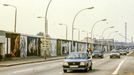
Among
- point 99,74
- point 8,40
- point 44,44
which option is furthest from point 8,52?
point 99,74

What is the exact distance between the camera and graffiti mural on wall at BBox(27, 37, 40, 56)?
62.3 m

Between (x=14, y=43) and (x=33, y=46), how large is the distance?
9224mm

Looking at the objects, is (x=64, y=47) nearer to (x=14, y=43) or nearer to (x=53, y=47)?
(x=53, y=47)

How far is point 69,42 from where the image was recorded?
93250 millimetres

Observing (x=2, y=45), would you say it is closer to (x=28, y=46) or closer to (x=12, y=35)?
(x=12, y=35)

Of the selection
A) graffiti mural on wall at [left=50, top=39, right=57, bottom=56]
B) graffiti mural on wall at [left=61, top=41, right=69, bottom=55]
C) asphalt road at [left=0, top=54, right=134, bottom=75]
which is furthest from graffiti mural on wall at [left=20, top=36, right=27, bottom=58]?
graffiti mural on wall at [left=61, top=41, right=69, bottom=55]

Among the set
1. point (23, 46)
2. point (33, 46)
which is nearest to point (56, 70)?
point (23, 46)

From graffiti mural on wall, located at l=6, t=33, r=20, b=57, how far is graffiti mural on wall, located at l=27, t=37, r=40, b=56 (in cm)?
496

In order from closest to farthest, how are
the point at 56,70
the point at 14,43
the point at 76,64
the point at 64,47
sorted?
the point at 76,64 → the point at 56,70 → the point at 14,43 → the point at 64,47

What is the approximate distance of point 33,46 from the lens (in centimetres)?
6475

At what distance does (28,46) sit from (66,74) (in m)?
36.6

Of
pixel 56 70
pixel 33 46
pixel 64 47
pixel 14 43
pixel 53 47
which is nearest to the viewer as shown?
pixel 56 70

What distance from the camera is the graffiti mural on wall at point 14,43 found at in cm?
5442

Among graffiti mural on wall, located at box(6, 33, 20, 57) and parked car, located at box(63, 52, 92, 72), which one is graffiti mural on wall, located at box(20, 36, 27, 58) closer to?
graffiti mural on wall, located at box(6, 33, 20, 57)
